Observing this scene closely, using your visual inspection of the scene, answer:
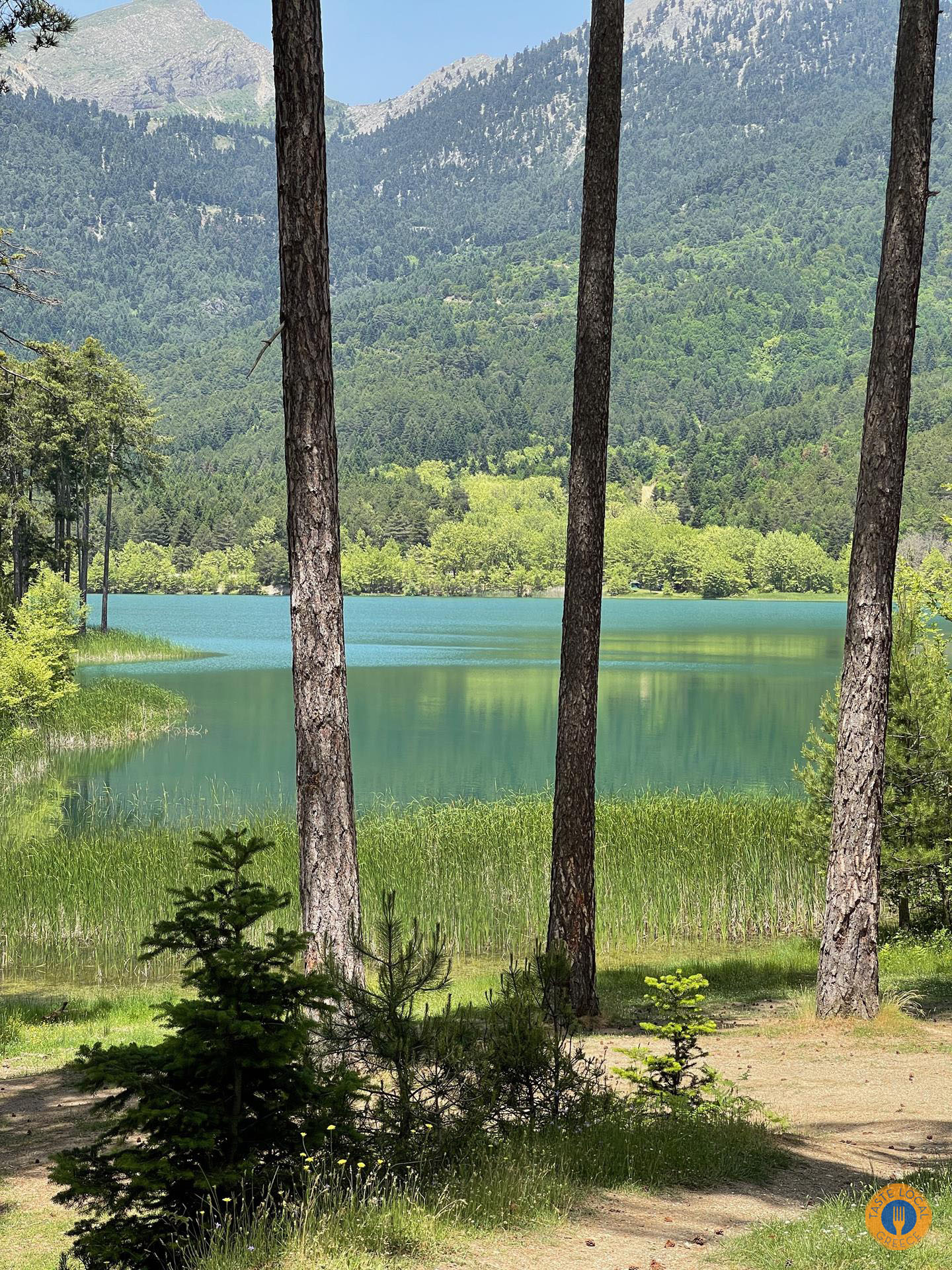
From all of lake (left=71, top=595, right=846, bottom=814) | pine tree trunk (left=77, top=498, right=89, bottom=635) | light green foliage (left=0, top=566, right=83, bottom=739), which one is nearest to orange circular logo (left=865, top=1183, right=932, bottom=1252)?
lake (left=71, top=595, right=846, bottom=814)

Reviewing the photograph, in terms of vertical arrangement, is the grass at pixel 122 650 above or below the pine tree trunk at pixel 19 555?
below

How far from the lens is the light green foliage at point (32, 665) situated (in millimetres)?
26500

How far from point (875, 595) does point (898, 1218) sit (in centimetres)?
524

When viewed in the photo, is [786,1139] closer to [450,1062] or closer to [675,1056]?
[675,1056]

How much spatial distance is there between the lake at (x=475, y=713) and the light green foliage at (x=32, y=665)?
1984 mm

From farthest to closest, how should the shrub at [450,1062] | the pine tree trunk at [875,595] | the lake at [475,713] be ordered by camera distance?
the lake at [475,713] < the pine tree trunk at [875,595] < the shrub at [450,1062]

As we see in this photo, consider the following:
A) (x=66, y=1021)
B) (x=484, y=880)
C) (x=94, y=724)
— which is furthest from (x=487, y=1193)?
(x=94, y=724)

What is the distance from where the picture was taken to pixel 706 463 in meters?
174

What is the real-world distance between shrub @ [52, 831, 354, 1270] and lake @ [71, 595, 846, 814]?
1716 cm

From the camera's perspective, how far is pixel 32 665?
87.3 feet

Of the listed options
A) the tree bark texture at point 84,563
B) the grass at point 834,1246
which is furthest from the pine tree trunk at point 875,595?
the tree bark texture at point 84,563

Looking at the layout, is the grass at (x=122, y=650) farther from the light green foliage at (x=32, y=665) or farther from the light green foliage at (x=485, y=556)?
the light green foliage at (x=485, y=556)

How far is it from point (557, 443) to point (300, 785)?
621ft

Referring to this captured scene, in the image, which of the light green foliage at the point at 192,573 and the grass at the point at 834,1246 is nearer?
the grass at the point at 834,1246
